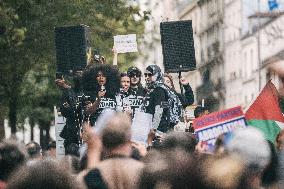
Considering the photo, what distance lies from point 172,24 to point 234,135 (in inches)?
463

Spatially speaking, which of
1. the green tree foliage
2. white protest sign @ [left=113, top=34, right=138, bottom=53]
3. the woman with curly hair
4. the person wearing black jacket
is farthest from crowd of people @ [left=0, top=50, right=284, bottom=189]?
the green tree foliage

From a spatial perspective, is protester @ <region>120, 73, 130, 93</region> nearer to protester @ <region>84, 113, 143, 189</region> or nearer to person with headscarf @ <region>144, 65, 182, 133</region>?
person with headscarf @ <region>144, 65, 182, 133</region>

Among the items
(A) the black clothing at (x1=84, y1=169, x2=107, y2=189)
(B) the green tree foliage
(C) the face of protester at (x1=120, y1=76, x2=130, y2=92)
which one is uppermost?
(B) the green tree foliage

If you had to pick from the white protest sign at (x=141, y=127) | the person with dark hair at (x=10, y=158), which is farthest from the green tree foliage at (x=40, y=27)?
the person with dark hair at (x=10, y=158)

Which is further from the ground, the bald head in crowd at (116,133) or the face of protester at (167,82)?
the face of protester at (167,82)

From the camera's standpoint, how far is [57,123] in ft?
57.6

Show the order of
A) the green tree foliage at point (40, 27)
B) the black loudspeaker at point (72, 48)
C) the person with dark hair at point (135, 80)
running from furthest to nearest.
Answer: the green tree foliage at point (40, 27)
the black loudspeaker at point (72, 48)
the person with dark hair at point (135, 80)

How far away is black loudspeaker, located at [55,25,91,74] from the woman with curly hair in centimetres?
280

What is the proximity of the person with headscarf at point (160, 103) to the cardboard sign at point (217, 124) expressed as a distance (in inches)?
186

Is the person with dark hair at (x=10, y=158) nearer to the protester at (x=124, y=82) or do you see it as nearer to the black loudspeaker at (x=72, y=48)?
the protester at (x=124, y=82)

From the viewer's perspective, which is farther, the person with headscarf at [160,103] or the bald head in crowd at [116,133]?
the person with headscarf at [160,103]

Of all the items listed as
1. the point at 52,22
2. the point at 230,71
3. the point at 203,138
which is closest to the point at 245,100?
the point at 230,71

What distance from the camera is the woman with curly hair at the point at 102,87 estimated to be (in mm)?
14766

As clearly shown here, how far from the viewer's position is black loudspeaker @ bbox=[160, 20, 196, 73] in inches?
730
